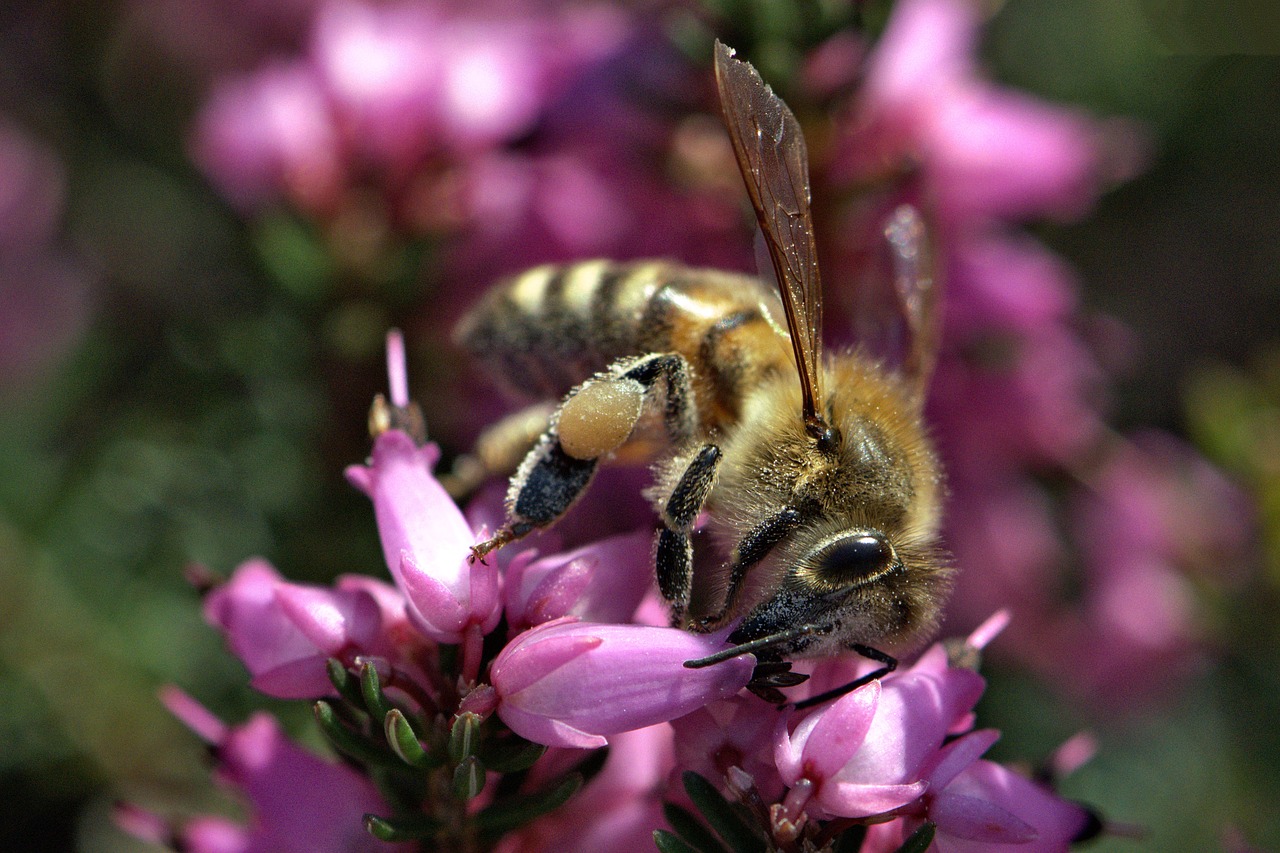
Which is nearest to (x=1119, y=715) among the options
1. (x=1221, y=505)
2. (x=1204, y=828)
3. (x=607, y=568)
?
(x=1204, y=828)

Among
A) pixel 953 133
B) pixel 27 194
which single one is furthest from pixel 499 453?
pixel 27 194

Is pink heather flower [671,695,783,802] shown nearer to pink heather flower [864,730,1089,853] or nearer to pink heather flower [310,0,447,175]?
pink heather flower [864,730,1089,853]

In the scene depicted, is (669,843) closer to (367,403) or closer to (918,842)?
(918,842)

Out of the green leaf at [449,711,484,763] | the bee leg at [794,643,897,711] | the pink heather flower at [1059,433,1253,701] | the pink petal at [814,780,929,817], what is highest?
the green leaf at [449,711,484,763]

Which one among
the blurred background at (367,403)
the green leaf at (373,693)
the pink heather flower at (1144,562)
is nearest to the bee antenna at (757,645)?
the green leaf at (373,693)

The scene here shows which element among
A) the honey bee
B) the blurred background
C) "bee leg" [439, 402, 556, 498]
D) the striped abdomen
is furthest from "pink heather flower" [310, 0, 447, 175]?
"bee leg" [439, 402, 556, 498]

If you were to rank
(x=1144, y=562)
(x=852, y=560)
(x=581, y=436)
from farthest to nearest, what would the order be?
(x=1144, y=562) → (x=581, y=436) → (x=852, y=560)
